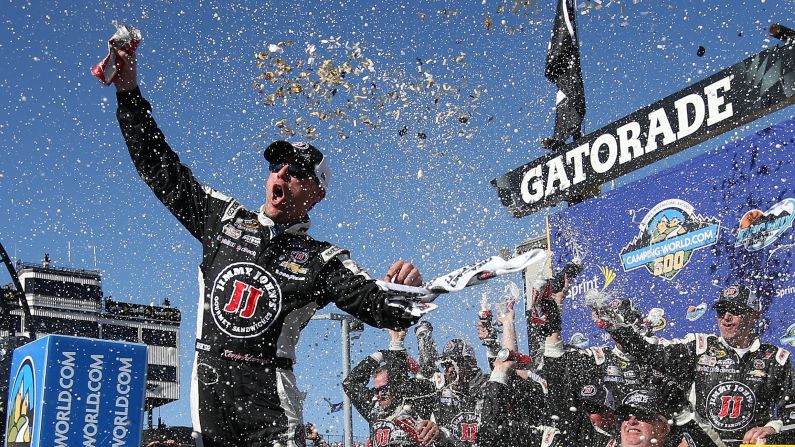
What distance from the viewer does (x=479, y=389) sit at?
36.1ft

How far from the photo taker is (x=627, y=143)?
13.0 metres

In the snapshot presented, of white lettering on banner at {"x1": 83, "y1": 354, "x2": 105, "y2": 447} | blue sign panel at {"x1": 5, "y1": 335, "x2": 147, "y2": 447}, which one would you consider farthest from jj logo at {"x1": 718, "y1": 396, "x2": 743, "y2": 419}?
white lettering on banner at {"x1": 83, "y1": 354, "x2": 105, "y2": 447}

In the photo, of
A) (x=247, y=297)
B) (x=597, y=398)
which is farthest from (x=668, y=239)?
(x=247, y=297)

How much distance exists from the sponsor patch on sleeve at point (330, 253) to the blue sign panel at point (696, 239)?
293 inches

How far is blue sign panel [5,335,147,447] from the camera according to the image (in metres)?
3.57

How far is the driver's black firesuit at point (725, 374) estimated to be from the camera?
890 centimetres

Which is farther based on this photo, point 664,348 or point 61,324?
point 61,324

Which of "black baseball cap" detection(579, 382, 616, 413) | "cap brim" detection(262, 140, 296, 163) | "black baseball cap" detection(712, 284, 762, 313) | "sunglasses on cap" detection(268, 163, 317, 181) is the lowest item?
"black baseball cap" detection(579, 382, 616, 413)

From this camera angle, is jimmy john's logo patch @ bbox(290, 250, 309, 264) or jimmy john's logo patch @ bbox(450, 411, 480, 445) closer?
jimmy john's logo patch @ bbox(290, 250, 309, 264)

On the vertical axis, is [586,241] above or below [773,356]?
above

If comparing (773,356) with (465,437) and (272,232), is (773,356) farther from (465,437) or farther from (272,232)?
(272,232)

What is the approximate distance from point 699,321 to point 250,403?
866 cm

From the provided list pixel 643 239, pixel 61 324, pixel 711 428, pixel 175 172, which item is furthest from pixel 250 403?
pixel 61 324

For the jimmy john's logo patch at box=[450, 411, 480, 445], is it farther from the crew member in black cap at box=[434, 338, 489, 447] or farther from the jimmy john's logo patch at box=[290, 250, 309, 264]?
the jimmy john's logo patch at box=[290, 250, 309, 264]
